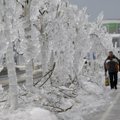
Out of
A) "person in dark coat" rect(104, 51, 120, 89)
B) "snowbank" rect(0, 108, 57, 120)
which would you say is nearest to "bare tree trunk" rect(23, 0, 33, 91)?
"snowbank" rect(0, 108, 57, 120)

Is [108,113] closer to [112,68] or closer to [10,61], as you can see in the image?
[10,61]

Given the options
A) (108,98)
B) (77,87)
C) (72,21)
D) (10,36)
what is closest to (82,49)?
(72,21)

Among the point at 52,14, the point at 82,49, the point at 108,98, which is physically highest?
the point at 52,14

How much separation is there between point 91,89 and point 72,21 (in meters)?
3.62

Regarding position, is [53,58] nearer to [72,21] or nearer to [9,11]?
[72,21]

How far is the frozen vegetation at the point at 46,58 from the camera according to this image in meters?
12.1

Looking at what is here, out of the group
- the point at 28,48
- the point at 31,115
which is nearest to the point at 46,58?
the point at 28,48

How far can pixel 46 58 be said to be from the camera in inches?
731

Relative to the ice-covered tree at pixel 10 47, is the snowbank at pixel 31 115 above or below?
below

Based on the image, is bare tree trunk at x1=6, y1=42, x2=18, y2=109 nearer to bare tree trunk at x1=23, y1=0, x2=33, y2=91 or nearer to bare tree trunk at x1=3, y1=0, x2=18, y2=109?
bare tree trunk at x1=3, y1=0, x2=18, y2=109

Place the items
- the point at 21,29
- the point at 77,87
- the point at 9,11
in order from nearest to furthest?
the point at 9,11 < the point at 21,29 < the point at 77,87

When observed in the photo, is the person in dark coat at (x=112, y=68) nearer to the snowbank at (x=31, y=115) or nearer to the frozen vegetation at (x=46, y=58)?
the frozen vegetation at (x=46, y=58)

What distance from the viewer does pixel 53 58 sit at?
20.3m

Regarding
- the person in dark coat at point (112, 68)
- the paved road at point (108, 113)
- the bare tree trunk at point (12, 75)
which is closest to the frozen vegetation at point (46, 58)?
the bare tree trunk at point (12, 75)
